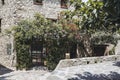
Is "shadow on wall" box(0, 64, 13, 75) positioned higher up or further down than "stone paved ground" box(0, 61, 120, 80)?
further down

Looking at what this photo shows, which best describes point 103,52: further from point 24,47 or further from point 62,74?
point 62,74

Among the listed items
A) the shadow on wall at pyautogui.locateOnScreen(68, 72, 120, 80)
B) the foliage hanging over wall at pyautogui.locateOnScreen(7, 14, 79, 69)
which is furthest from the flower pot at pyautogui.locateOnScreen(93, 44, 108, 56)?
the shadow on wall at pyautogui.locateOnScreen(68, 72, 120, 80)

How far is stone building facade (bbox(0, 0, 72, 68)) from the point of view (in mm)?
22375

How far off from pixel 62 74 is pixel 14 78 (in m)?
4.03

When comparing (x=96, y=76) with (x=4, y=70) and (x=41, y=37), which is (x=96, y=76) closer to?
(x=41, y=37)

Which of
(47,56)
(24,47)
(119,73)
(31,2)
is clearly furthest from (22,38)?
(119,73)

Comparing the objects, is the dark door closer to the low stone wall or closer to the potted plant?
the low stone wall

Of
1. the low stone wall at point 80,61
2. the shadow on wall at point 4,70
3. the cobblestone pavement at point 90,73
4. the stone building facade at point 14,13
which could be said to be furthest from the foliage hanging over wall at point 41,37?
Answer: the cobblestone pavement at point 90,73

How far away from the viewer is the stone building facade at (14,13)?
2238 cm

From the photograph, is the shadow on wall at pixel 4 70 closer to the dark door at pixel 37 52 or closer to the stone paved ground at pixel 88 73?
the dark door at pixel 37 52

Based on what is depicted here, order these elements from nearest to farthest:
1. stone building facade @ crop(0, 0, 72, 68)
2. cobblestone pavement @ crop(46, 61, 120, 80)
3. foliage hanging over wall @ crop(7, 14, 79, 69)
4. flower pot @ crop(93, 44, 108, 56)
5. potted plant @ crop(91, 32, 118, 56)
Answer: cobblestone pavement @ crop(46, 61, 120, 80), foliage hanging over wall @ crop(7, 14, 79, 69), stone building facade @ crop(0, 0, 72, 68), potted plant @ crop(91, 32, 118, 56), flower pot @ crop(93, 44, 108, 56)

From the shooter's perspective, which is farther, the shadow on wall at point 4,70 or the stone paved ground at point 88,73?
the shadow on wall at point 4,70

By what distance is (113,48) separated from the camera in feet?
80.0

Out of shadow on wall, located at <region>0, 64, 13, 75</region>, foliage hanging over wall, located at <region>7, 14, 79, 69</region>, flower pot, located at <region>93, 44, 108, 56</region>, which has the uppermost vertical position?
foliage hanging over wall, located at <region>7, 14, 79, 69</region>
